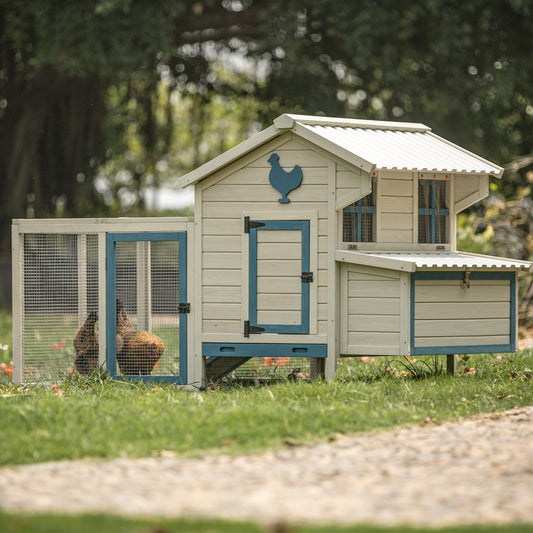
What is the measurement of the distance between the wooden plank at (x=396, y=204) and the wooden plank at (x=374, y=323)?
4.03 feet

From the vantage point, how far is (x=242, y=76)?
2097 cm

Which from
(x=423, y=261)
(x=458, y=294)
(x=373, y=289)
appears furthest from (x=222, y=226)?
(x=458, y=294)

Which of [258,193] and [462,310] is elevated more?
[258,193]

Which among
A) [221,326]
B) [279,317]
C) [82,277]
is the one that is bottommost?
[221,326]

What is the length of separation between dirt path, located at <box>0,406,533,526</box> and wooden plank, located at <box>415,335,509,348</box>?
222 cm

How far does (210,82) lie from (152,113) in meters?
1.70

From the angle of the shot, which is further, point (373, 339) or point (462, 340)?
point (462, 340)

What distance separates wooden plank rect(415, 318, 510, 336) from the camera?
322 inches

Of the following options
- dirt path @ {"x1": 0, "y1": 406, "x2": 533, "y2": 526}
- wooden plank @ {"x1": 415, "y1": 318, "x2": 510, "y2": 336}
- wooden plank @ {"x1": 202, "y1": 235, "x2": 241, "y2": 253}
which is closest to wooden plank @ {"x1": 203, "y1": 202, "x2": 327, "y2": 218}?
wooden plank @ {"x1": 202, "y1": 235, "x2": 241, "y2": 253}

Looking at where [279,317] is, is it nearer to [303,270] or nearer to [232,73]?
[303,270]

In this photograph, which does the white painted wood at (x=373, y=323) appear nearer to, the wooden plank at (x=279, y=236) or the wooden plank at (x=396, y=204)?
the wooden plank at (x=279, y=236)

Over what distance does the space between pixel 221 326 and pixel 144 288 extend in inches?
35.4

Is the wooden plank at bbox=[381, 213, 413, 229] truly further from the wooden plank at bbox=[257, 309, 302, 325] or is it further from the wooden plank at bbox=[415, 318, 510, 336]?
the wooden plank at bbox=[257, 309, 302, 325]

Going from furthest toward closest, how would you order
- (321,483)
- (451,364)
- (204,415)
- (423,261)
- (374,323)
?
(451,364), (374,323), (423,261), (204,415), (321,483)
